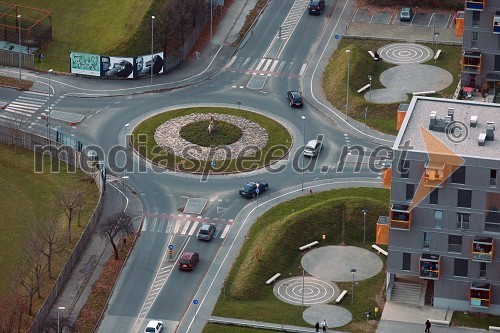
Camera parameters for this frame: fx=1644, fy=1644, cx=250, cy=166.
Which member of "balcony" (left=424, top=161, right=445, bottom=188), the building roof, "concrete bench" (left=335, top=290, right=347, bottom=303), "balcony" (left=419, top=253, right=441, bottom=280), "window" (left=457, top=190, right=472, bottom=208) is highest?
the building roof

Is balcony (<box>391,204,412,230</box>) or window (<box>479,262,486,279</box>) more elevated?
balcony (<box>391,204,412,230</box>)

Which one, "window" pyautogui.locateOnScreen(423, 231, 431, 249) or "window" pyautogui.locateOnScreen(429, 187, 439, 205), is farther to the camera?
"window" pyautogui.locateOnScreen(423, 231, 431, 249)

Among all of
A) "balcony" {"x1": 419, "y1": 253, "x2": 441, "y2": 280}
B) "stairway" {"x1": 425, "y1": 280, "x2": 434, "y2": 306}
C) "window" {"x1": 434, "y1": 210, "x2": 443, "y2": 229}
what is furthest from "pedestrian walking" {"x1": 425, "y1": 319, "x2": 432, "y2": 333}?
"window" {"x1": 434, "y1": 210, "x2": 443, "y2": 229}

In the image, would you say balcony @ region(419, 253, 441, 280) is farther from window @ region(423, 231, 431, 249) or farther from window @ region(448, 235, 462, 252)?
window @ region(448, 235, 462, 252)

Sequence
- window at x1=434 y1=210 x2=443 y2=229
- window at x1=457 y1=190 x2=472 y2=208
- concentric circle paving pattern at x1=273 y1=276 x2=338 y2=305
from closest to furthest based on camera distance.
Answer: window at x1=457 y1=190 x2=472 y2=208 < window at x1=434 y1=210 x2=443 y2=229 < concentric circle paving pattern at x1=273 y1=276 x2=338 y2=305

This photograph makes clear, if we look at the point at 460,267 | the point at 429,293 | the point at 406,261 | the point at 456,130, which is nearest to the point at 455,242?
the point at 460,267

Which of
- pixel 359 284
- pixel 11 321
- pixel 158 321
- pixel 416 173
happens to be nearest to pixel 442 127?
pixel 416 173

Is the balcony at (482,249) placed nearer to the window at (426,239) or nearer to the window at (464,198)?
the window at (464,198)

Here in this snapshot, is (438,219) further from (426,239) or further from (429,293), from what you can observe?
(429,293)

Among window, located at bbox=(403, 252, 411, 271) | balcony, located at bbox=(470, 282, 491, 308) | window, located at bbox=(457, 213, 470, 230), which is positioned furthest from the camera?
window, located at bbox=(403, 252, 411, 271)
